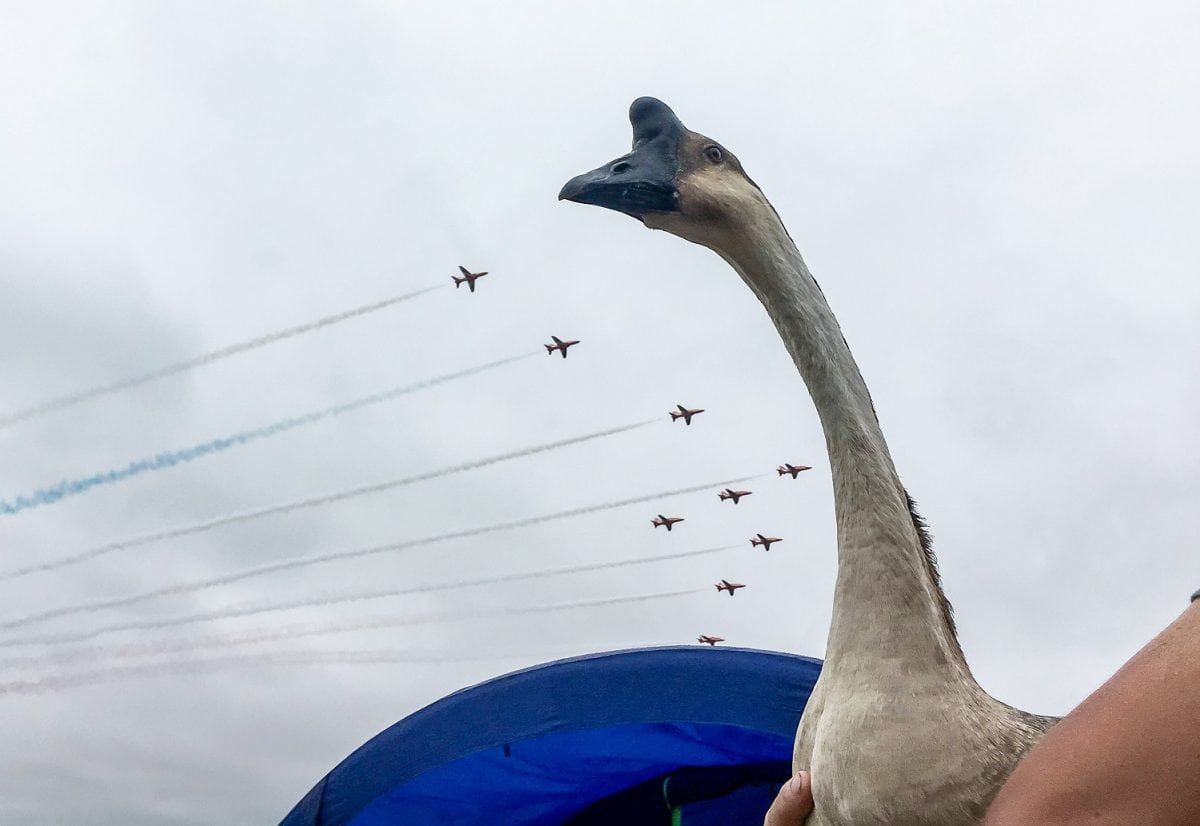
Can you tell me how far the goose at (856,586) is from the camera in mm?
2682

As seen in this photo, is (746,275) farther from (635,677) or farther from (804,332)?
(635,677)

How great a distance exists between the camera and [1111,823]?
186cm

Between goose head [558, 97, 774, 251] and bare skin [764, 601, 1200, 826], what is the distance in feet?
7.08

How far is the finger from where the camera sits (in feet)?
9.91

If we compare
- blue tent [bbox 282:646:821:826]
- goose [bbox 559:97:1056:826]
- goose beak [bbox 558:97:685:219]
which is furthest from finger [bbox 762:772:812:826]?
blue tent [bbox 282:646:821:826]

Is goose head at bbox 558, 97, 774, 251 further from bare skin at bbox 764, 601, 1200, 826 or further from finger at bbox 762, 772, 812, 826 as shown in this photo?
bare skin at bbox 764, 601, 1200, 826

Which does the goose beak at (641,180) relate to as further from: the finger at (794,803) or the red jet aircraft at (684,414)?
the red jet aircraft at (684,414)

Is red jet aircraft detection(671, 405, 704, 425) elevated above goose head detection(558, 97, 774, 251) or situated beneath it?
elevated above

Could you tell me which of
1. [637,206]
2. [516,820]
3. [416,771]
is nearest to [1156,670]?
[637,206]

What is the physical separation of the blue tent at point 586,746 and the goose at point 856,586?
7.83ft

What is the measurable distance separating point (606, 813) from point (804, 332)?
5.19 m

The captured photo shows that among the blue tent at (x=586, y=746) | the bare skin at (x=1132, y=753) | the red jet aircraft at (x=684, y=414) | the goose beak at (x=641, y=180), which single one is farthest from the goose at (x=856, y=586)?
the red jet aircraft at (x=684, y=414)

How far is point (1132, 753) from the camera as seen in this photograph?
6.12 feet

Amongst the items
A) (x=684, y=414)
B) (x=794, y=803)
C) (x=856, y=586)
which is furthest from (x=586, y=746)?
(x=684, y=414)
